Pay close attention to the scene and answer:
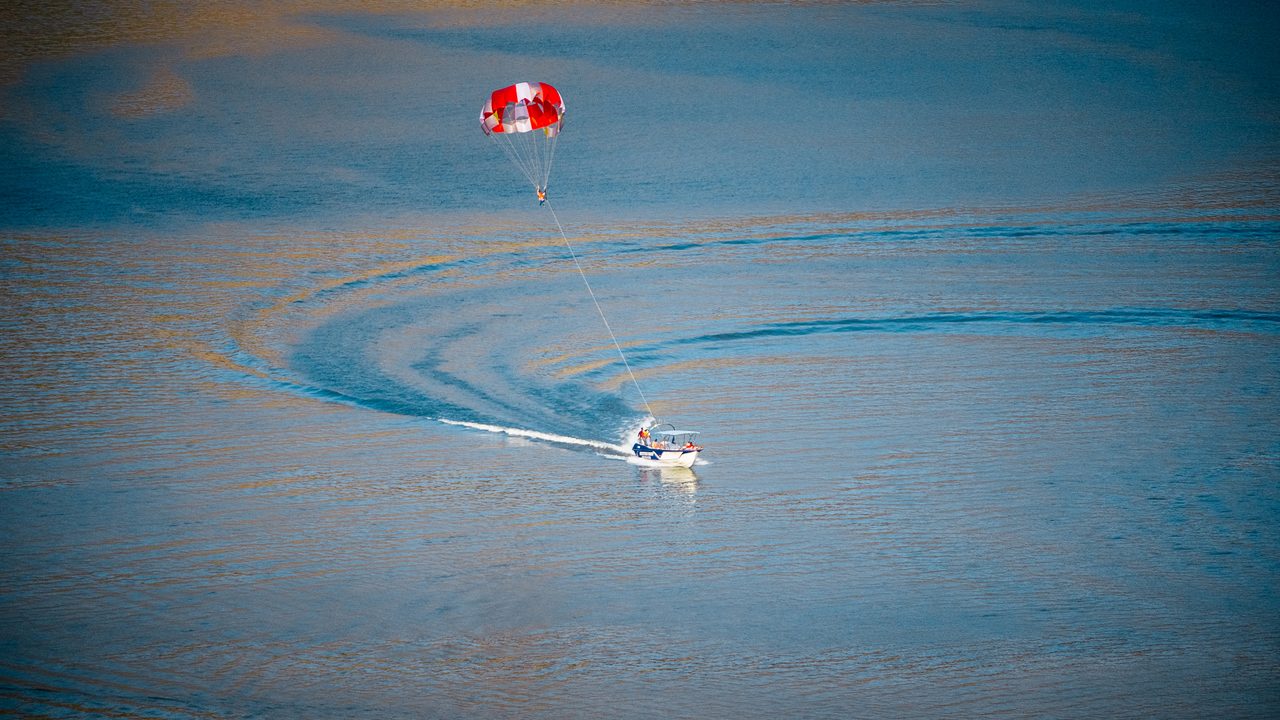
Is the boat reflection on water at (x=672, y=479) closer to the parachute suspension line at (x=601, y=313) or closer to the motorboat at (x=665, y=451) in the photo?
the motorboat at (x=665, y=451)

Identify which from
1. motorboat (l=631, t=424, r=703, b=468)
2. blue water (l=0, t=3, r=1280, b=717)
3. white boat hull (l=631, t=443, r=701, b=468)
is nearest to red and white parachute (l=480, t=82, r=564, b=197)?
blue water (l=0, t=3, r=1280, b=717)

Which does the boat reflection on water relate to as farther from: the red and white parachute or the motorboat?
the red and white parachute

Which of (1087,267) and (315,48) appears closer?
(1087,267)

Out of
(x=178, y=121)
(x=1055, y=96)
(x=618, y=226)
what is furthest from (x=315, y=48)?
(x=1055, y=96)

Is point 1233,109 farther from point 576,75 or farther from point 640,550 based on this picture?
point 640,550

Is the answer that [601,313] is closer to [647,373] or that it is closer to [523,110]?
[647,373]

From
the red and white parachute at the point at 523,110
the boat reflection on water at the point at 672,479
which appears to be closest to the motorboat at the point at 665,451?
the boat reflection on water at the point at 672,479
